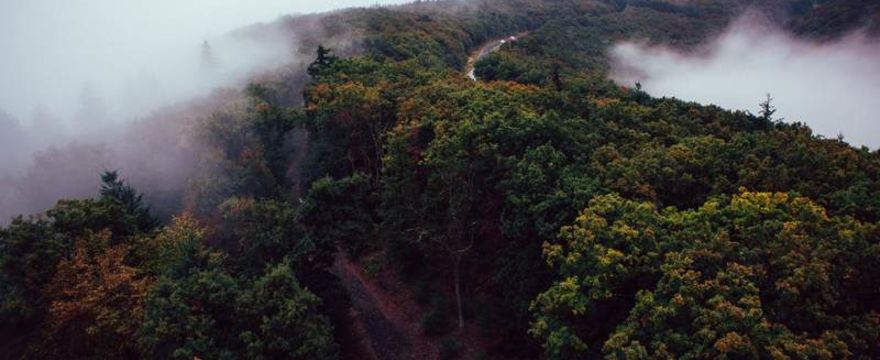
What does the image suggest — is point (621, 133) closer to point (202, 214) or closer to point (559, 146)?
point (559, 146)

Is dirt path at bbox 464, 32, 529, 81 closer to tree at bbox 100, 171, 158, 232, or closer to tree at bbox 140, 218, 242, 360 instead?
tree at bbox 100, 171, 158, 232

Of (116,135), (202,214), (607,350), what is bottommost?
(607,350)

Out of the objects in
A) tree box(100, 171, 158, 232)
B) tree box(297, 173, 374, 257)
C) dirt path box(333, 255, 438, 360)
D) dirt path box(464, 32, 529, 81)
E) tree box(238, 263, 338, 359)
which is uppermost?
dirt path box(464, 32, 529, 81)

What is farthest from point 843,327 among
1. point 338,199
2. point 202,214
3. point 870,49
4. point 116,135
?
point 870,49

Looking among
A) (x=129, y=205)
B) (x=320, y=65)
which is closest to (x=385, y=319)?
(x=129, y=205)

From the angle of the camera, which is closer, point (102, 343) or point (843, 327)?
point (843, 327)

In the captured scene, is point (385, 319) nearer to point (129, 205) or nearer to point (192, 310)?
point (192, 310)

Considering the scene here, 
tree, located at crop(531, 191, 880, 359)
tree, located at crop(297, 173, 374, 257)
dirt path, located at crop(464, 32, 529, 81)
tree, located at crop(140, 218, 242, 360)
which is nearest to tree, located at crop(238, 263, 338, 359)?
tree, located at crop(140, 218, 242, 360)

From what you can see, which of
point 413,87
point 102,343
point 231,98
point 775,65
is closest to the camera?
point 102,343

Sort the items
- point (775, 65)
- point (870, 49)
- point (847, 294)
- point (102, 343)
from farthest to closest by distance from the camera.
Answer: point (775, 65) < point (870, 49) < point (102, 343) < point (847, 294)
